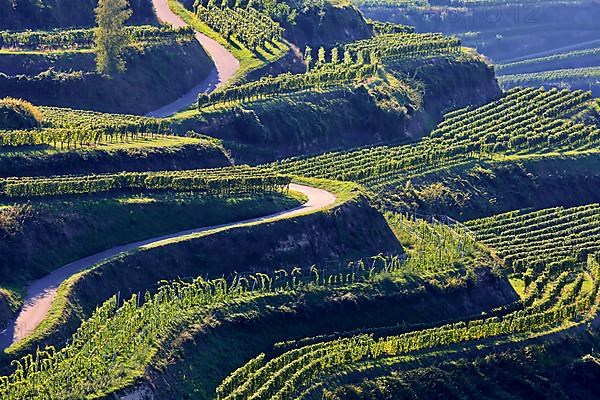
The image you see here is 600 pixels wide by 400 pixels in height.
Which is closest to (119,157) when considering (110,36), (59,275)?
(59,275)

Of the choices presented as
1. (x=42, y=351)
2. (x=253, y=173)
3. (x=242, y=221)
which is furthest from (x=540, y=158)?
(x=42, y=351)

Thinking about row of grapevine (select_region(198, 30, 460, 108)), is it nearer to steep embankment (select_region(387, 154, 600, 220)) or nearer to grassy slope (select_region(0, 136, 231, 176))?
grassy slope (select_region(0, 136, 231, 176))

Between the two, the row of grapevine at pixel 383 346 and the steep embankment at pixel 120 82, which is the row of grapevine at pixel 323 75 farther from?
the row of grapevine at pixel 383 346

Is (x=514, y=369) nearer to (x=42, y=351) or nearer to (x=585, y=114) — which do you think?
(x=42, y=351)

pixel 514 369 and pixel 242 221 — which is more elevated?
pixel 242 221

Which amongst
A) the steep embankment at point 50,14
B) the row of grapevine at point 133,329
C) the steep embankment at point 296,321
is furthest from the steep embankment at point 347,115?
the row of grapevine at point 133,329
